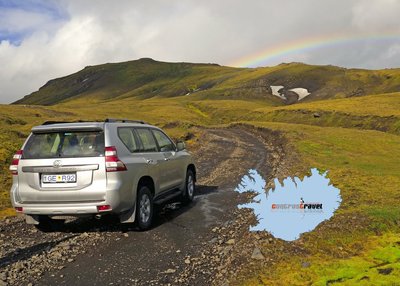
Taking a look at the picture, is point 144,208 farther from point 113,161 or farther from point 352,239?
point 352,239

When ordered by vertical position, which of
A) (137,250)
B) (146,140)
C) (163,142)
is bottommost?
(137,250)

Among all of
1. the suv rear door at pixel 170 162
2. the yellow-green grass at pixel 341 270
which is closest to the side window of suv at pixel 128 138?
the suv rear door at pixel 170 162

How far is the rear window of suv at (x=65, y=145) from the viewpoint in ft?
28.8

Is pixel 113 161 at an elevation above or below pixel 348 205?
above

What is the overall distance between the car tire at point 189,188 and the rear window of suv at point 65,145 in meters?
4.19

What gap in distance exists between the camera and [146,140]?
10.5m

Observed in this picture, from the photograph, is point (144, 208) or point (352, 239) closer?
point (352, 239)

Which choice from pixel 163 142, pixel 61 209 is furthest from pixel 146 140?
pixel 61 209

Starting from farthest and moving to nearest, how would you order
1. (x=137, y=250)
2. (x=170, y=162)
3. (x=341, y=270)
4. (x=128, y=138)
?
(x=170, y=162), (x=128, y=138), (x=137, y=250), (x=341, y=270)

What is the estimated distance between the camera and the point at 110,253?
8.00m

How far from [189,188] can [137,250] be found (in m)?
4.88

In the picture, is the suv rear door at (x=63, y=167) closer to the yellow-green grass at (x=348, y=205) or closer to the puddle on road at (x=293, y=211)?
the puddle on road at (x=293, y=211)

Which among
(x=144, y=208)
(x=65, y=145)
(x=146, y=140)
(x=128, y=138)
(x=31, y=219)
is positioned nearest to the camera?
(x=65, y=145)

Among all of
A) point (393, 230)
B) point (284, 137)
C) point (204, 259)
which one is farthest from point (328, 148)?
point (204, 259)
